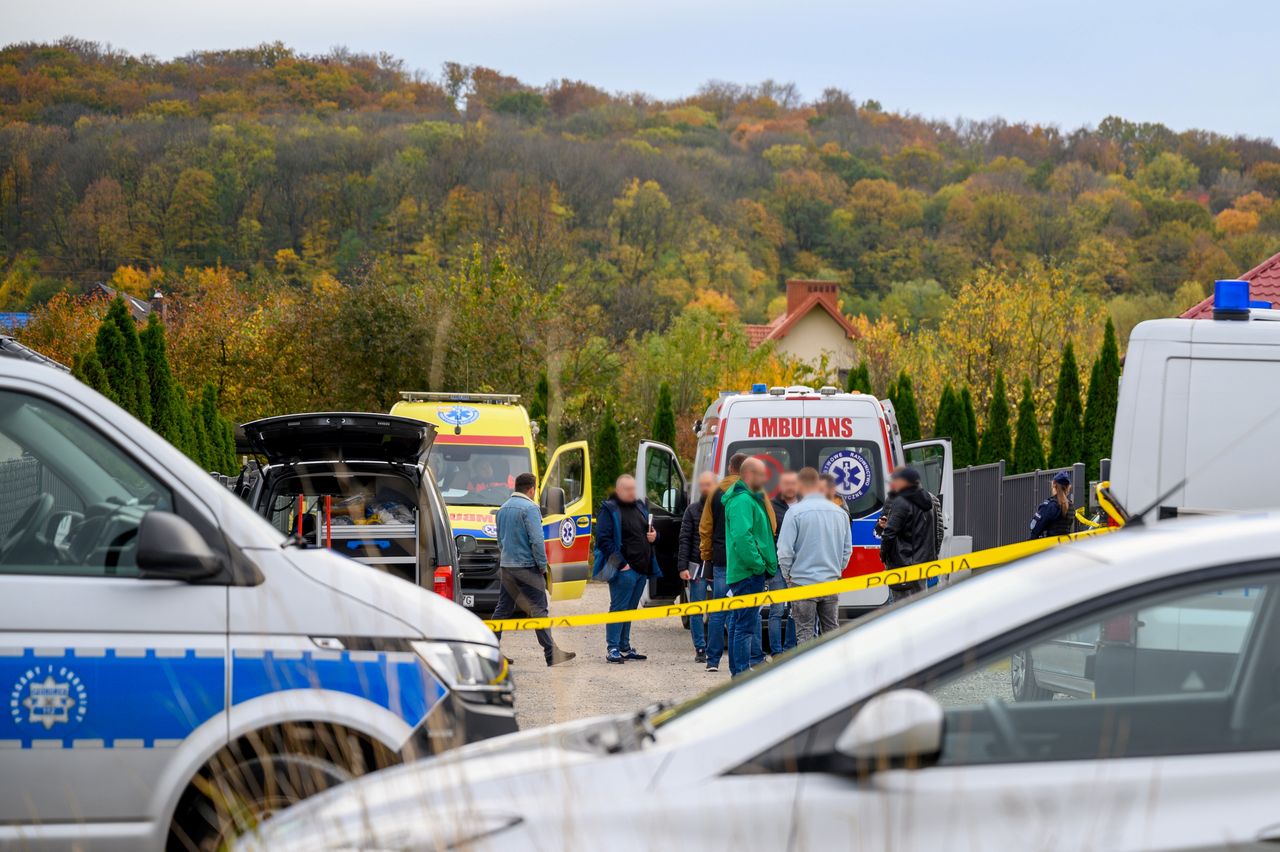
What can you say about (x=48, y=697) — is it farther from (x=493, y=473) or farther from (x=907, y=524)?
(x=493, y=473)

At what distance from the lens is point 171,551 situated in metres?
4.30

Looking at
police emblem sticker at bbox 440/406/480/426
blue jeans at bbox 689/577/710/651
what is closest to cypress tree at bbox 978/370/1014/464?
police emblem sticker at bbox 440/406/480/426

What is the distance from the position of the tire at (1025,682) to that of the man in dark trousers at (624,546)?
871 centimetres

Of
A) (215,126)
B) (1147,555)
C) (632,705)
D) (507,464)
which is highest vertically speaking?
(215,126)

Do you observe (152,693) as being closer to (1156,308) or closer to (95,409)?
(95,409)

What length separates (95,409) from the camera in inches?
180

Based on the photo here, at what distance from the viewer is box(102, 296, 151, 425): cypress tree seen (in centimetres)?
2152

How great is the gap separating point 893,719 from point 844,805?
0.22 meters

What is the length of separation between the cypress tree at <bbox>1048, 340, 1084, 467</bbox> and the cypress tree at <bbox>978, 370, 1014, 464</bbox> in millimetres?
1106

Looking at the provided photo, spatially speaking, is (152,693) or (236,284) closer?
(152,693)

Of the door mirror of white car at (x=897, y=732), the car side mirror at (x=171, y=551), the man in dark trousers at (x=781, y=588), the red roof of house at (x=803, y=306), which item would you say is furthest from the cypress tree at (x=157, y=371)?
the red roof of house at (x=803, y=306)

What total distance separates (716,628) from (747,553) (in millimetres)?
1540

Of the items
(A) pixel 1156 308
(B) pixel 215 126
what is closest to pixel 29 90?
(B) pixel 215 126

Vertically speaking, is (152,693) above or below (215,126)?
below
